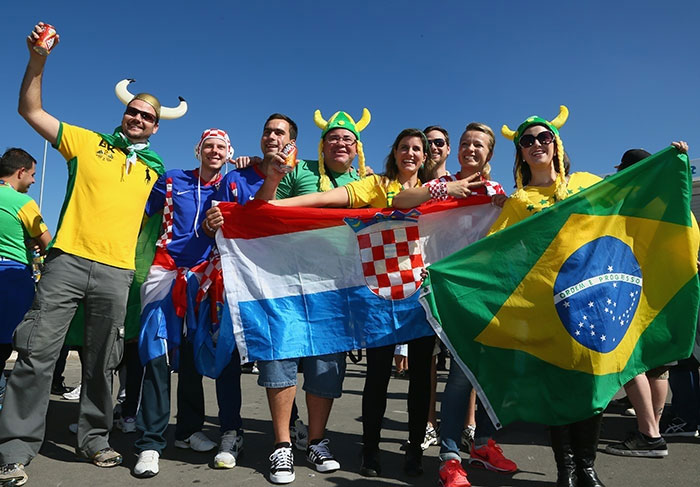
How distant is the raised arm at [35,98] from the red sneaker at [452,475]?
326 centimetres

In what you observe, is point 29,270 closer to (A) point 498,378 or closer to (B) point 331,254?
(B) point 331,254

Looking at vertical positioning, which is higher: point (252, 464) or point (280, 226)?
point (280, 226)

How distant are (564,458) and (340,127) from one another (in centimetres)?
261

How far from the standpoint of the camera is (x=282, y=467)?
9.86ft

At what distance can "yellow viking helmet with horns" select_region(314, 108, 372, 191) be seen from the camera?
12.2 ft

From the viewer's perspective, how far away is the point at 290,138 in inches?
159

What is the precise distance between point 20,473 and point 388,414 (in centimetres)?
311

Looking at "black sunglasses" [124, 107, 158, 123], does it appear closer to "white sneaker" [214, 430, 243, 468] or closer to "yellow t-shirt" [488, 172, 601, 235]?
"white sneaker" [214, 430, 243, 468]

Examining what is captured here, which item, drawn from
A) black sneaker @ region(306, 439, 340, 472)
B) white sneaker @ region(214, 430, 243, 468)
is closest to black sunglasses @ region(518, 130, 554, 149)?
black sneaker @ region(306, 439, 340, 472)

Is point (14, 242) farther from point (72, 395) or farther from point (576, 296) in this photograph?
point (576, 296)

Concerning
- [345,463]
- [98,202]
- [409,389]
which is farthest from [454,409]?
[98,202]

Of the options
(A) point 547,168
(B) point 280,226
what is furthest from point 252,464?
(A) point 547,168

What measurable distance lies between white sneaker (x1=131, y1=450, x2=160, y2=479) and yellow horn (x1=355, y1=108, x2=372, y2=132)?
Answer: 269 centimetres

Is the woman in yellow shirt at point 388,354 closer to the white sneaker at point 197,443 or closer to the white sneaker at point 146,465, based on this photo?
the white sneaker at point 197,443
